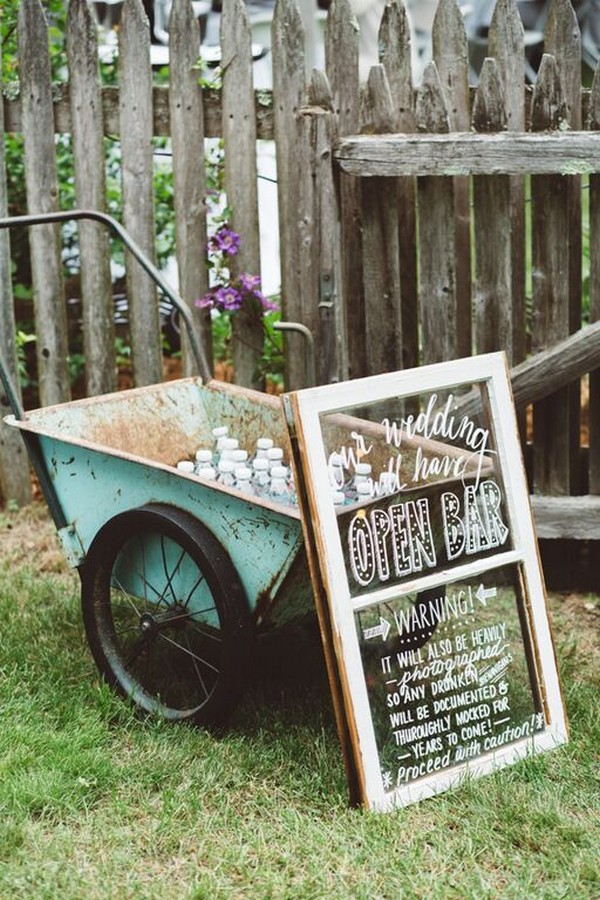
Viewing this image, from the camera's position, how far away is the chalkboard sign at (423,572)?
2781 mm

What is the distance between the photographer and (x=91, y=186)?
4.56 m

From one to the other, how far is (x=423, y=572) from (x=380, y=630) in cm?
18

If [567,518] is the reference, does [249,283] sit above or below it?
above

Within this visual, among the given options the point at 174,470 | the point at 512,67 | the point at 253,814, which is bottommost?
the point at 253,814

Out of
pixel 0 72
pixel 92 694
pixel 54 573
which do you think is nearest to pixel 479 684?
pixel 92 694

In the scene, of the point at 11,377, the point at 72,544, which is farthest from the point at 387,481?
the point at 11,377

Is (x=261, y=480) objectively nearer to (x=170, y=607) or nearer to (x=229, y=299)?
(x=170, y=607)

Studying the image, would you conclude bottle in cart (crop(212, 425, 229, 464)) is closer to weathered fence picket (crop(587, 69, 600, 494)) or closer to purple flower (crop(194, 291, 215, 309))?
purple flower (crop(194, 291, 215, 309))

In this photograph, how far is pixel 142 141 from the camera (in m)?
4.45

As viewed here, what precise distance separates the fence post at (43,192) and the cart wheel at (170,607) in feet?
5.15

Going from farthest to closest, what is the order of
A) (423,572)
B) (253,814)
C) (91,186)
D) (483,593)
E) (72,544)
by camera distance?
1. (91,186)
2. (72,544)
3. (483,593)
4. (423,572)
5. (253,814)

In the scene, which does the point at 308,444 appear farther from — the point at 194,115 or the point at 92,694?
the point at 194,115

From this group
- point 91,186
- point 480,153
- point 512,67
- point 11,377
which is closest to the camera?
point 480,153

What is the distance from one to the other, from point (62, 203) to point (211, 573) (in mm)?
3322
